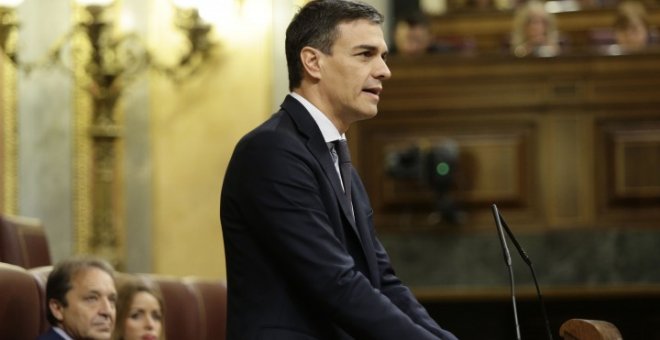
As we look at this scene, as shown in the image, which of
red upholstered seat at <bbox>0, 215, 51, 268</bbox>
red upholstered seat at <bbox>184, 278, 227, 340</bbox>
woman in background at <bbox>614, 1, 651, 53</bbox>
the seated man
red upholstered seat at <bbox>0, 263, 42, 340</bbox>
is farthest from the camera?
woman in background at <bbox>614, 1, 651, 53</bbox>

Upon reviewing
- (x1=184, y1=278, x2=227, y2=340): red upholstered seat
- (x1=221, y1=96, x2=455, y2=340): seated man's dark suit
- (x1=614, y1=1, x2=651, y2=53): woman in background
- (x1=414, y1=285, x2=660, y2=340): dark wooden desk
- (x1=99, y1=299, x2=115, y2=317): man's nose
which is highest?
(x1=614, y1=1, x2=651, y2=53): woman in background

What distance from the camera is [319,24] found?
2.16 meters

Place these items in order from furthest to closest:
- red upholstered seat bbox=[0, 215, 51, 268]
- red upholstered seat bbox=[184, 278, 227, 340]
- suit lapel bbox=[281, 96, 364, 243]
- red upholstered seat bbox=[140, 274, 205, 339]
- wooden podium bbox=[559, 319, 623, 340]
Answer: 1. red upholstered seat bbox=[184, 278, 227, 340]
2. red upholstered seat bbox=[140, 274, 205, 339]
3. red upholstered seat bbox=[0, 215, 51, 268]
4. suit lapel bbox=[281, 96, 364, 243]
5. wooden podium bbox=[559, 319, 623, 340]

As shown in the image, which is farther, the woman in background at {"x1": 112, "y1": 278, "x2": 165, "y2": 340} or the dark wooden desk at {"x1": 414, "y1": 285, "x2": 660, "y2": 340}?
the dark wooden desk at {"x1": 414, "y1": 285, "x2": 660, "y2": 340}

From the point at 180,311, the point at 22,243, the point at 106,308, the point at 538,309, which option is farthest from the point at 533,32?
the point at 106,308

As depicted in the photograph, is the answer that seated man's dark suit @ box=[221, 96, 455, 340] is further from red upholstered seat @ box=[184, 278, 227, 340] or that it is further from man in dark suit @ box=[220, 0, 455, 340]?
red upholstered seat @ box=[184, 278, 227, 340]

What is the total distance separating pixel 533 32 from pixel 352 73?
16.6ft

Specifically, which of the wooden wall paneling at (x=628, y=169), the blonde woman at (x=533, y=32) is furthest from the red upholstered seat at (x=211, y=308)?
the blonde woman at (x=533, y=32)

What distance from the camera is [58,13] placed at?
20.8 ft

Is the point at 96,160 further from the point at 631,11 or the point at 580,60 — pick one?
the point at 631,11

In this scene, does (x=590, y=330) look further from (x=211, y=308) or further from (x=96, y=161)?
(x=96, y=161)

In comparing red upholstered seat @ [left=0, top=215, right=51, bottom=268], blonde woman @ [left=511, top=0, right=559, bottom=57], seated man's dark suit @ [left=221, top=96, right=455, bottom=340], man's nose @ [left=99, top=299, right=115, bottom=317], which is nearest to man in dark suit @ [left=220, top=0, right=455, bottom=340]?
seated man's dark suit @ [left=221, top=96, right=455, bottom=340]

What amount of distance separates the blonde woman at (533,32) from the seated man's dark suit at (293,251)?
491 centimetres

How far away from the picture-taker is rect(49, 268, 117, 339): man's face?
10.2ft
